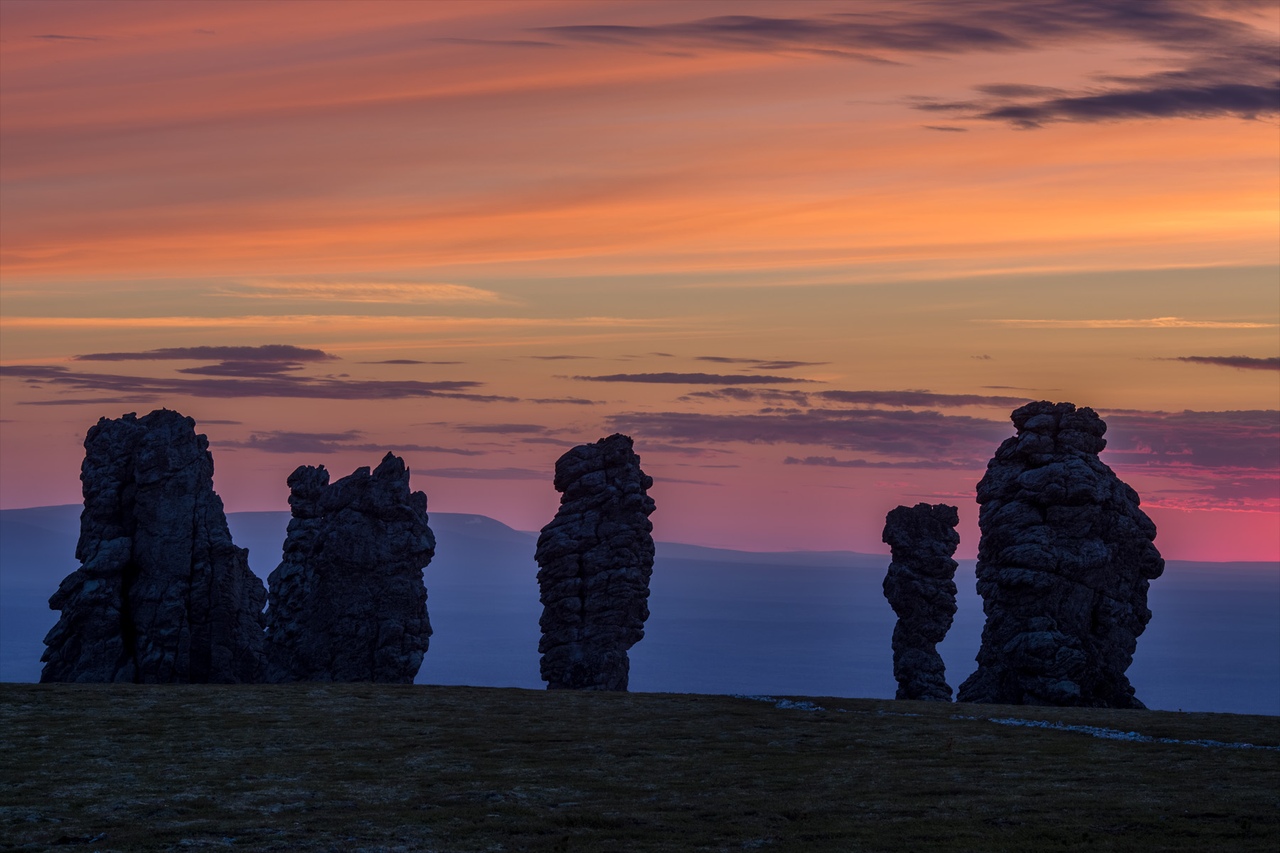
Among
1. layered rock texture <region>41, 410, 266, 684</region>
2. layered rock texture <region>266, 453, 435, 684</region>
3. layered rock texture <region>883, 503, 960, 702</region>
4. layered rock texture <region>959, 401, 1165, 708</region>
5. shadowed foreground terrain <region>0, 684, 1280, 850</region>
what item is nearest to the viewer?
shadowed foreground terrain <region>0, 684, 1280, 850</region>

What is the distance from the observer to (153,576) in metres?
101

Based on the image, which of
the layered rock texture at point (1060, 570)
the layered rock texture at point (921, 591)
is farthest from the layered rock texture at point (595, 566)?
the layered rock texture at point (1060, 570)

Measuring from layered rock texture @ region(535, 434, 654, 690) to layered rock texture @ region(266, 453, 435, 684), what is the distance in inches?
374

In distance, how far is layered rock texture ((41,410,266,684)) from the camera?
99.4m

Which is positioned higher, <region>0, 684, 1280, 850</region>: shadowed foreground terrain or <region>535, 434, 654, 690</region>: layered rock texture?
<region>535, 434, 654, 690</region>: layered rock texture

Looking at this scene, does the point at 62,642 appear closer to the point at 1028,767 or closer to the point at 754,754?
the point at 754,754

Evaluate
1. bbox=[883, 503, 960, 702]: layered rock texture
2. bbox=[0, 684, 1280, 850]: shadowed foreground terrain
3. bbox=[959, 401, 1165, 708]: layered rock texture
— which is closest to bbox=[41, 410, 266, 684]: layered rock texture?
bbox=[0, 684, 1280, 850]: shadowed foreground terrain

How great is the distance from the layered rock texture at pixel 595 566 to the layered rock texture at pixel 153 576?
21142mm

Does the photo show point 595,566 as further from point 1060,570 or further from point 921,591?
point 1060,570

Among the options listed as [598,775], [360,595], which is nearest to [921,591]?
[360,595]

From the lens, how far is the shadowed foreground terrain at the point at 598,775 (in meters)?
44.2

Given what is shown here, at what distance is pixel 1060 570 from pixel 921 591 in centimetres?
1332

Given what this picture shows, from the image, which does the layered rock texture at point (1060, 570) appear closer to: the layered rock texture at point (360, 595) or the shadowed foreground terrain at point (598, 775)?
the shadowed foreground terrain at point (598, 775)

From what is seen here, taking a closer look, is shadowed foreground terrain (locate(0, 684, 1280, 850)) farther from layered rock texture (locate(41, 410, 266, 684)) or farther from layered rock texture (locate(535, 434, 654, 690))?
layered rock texture (locate(535, 434, 654, 690))
